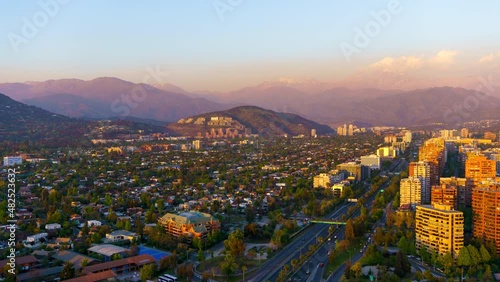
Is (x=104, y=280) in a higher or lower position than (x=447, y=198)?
lower

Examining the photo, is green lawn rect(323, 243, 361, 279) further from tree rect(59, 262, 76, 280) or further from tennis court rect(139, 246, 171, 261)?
tree rect(59, 262, 76, 280)

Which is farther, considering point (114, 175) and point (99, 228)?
point (114, 175)

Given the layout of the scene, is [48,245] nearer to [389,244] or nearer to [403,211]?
[389,244]

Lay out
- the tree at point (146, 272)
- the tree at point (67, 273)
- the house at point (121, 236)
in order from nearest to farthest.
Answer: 1. the tree at point (67, 273)
2. the tree at point (146, 272)
3. the house at point (121, 236)

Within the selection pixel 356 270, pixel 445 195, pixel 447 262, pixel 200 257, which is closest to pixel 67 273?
pixel 200 257

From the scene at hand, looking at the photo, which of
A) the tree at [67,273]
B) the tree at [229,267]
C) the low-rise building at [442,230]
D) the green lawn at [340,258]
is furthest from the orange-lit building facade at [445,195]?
the tree at [67,273]

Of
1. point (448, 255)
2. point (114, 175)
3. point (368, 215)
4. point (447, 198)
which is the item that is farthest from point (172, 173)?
point (448, 255)

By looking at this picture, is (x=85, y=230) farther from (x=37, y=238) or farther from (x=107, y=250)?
(x=107, y=250)

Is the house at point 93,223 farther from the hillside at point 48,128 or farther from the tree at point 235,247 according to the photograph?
the hillside at point 48,128

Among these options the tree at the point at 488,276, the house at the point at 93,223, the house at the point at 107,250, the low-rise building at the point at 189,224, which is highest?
the low-rise building at the point at 189,224
